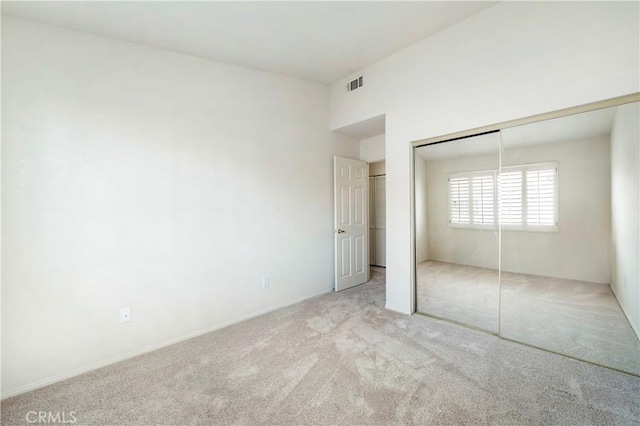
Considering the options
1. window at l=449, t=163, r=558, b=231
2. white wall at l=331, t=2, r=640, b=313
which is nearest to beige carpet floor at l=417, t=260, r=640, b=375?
white wall at l=331, t=2, r=640, b=313

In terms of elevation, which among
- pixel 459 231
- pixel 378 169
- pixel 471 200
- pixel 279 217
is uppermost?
pixel 378 169

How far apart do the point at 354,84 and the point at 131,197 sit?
119 inches

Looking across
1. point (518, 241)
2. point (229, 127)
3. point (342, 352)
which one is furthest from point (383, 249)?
point (229, 127)

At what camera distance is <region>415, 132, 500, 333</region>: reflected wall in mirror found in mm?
2807

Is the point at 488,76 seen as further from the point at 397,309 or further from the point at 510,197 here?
the point at 397,309

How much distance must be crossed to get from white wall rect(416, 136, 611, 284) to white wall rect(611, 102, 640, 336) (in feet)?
0.15

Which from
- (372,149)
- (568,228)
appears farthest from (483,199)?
(372,149)

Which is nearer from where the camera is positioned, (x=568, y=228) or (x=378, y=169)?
(x=568, y=228)

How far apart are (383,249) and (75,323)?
16.2 ft

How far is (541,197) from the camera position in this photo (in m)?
2.53

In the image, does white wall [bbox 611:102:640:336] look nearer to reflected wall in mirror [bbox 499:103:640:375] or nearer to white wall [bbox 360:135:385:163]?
reflected wall in mirror [bbox 499:103:640:375]

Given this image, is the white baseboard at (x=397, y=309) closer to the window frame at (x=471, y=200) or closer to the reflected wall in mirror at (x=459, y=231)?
the reflected wall in mirror at (x=459, y=231)

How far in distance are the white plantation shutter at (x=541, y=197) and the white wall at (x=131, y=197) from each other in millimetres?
2625

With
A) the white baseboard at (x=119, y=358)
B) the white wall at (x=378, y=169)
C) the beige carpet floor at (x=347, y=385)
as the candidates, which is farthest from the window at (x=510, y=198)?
the white wall at (x=378, y=169)
